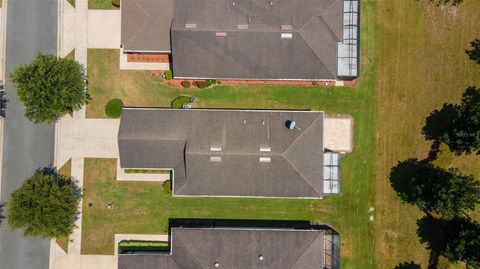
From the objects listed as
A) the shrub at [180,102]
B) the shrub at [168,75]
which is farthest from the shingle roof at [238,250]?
the shrub at [168,75]

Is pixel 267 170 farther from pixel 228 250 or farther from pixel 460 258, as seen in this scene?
pixel 460 258

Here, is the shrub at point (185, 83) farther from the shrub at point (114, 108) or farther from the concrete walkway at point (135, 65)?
the shrub at point (114, 108)

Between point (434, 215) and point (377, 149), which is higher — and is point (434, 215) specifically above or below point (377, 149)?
below

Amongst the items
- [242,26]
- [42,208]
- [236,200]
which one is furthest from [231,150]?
[42,208]

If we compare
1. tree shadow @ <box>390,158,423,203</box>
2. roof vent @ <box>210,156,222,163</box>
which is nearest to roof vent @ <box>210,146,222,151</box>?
roof vent @ <box>210,156,222,163</box>

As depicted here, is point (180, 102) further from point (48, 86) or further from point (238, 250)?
point (238, 250)

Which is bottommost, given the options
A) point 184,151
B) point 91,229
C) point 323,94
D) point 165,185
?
point 91,229

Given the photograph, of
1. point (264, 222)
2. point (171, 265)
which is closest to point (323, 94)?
point (264, 222)
